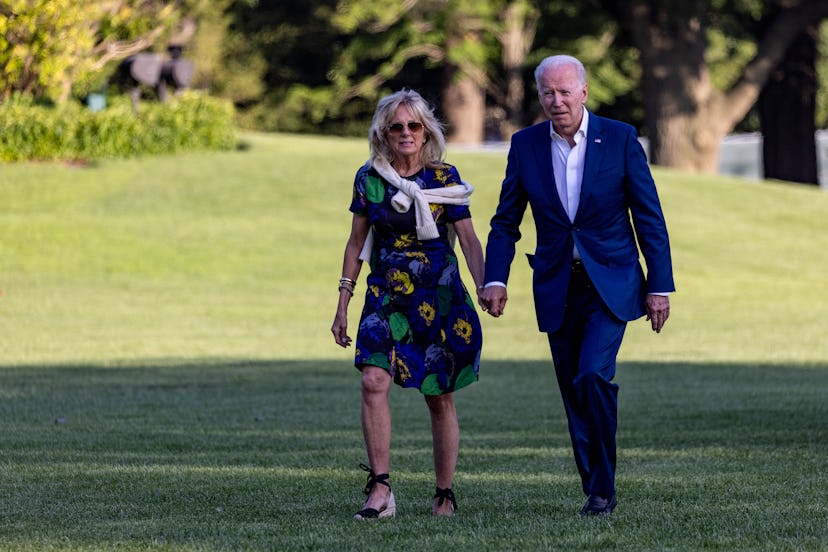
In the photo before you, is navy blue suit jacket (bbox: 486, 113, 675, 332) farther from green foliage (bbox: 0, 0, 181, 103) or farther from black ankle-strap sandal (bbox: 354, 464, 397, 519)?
green foliage (bbox: 0, 0, 181, 103)

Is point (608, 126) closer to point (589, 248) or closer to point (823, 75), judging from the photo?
point (589, 248)

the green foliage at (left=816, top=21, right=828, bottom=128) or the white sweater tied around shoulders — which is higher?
the green foliage at (left=816, top=21, right=828, bottom=128)

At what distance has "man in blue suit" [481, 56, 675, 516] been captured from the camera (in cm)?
688

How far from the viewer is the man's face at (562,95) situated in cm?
683

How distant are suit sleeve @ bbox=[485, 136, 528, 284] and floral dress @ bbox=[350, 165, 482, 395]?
0.58 feet

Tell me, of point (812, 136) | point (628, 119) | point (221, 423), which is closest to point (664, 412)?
point (221, 423)

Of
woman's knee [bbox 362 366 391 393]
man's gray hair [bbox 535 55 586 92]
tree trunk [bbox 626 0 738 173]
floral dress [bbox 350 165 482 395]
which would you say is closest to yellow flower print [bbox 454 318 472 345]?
floral dress [bbox 350 165 482 395]

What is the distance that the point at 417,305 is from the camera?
275 inches

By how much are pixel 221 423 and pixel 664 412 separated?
330 cm

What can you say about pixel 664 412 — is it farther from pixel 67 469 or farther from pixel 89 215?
pixel 89 215

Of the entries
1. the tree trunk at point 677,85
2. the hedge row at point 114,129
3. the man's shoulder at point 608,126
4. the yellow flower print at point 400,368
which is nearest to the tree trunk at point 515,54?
the tree trunk at point 677,85

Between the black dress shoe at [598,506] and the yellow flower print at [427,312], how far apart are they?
101cm

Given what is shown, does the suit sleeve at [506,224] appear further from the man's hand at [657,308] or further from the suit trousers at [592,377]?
the man's hand at [657,308]

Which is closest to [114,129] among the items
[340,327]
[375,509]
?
[340,327]
